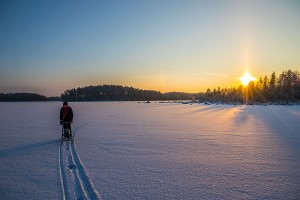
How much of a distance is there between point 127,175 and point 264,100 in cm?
9274

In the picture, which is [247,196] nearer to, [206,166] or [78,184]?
Result: [206,166]

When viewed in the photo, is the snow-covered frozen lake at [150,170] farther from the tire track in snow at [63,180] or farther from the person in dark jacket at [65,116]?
the person in dark jacket at [65,116]

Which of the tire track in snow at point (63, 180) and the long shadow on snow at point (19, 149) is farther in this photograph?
the long shadow on snow at point (19, 149)

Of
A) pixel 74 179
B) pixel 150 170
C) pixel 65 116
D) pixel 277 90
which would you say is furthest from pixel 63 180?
pixel 277 90

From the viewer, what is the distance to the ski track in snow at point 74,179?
4730 millimetres

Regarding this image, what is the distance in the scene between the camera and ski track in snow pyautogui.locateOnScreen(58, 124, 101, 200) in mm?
4730

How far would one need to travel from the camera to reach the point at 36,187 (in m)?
5.20

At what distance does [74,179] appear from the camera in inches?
221

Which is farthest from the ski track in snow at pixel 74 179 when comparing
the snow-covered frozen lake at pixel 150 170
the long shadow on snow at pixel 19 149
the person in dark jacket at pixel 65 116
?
the person in dark jacket at pixel 65 116

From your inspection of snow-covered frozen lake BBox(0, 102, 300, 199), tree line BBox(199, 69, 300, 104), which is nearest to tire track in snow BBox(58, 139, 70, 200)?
snow-covered frozen lake BBox(0, 102, 300, 199)

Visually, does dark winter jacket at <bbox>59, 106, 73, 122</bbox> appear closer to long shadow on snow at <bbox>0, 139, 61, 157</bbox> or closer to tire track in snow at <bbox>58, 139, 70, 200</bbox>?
long shadow on snow at <bbox>0, 139, 61, 157</bbox>

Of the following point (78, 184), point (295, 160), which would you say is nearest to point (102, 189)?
point (78, 184)

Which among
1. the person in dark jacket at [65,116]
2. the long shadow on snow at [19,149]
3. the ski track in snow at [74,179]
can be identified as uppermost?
the person in dark jacket at [65,116]

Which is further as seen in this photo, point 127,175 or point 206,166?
point 206,166
